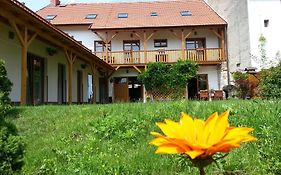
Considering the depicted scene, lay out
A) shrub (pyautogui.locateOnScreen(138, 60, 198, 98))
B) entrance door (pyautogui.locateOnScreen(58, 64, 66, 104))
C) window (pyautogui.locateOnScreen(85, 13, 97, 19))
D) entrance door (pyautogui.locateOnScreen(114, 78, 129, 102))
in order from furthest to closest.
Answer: window (pyautogui.locateOnScreen(85, 13, 97, 19)) < entrance door (pyautogui.locateOnScreen(114, 78, 129, 102)) < shrub (pyautogui.locateOnScreen(138, 60, 198, 98)) < entrance door (pyautogui.locateOnScreen(58, 64, 66, 104))

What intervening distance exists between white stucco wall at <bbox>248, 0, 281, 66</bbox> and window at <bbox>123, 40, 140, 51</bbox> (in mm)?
8452

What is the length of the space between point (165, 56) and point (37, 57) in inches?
465

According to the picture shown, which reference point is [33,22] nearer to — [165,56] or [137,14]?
[165,56]

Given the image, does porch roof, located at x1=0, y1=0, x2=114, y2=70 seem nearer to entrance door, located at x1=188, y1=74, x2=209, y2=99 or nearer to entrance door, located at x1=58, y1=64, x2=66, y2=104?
entrance door, located at x1=58, y1=64, x2=66, y2=104

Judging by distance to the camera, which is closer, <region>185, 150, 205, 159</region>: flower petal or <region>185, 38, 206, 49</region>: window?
<region>185, 150, 205, 159</region>: flower petal

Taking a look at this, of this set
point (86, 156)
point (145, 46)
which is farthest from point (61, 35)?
point (145, 46)

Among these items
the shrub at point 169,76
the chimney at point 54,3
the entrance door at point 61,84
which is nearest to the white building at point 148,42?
the shrub at point 169,76

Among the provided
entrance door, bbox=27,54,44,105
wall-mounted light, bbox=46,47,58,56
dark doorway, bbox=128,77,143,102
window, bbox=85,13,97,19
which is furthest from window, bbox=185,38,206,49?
entrance door, bbox=27,54,44,105

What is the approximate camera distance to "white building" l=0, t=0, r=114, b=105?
11125mm

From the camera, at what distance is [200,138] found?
113cm

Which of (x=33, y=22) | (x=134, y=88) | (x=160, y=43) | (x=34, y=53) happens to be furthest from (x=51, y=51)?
(x=160, y=43)

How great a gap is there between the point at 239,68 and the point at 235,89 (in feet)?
12.9

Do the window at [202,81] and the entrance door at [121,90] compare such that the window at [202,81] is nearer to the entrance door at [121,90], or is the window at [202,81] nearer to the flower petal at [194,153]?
the entrance door at [121,90]

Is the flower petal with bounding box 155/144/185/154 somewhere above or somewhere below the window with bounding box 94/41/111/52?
below
